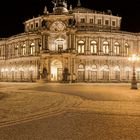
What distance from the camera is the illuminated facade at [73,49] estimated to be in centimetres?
6794

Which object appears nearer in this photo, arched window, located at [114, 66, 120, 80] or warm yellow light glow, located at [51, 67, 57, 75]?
warm yellow light glow, located at [51, 67, 57, 75]

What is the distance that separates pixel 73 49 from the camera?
224ft

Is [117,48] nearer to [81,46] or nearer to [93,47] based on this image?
[93,47]

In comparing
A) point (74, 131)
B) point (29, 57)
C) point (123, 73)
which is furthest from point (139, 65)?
point (74, 131)

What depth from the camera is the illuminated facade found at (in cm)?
6794

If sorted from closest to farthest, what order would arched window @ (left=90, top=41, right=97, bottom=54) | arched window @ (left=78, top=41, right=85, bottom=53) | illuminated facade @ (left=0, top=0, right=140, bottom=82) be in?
illuminated facade @ (left=0, top=0, right=140, bottom=82)
arched window @ (left=78, top=41, right=85, bottom=53)
arched window @ (left=90, top=41, right=97, bottom=54)

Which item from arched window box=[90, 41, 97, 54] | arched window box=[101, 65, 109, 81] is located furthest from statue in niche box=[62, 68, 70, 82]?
arched window box=[101, 65, 109, 81]

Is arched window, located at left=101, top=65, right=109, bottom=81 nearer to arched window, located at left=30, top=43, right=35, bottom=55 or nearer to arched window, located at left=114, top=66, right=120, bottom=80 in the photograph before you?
arched window, located at left=114, top=66, right=120, bottom=80

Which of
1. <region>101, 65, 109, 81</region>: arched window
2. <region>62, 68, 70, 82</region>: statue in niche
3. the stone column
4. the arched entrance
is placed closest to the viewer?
<region>62, 68, 70, 82</region>: statue in niche

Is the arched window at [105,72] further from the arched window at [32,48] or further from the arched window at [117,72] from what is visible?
the arched window at [32,48]

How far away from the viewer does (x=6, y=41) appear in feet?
281

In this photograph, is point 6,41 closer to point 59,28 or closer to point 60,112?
point 59,28

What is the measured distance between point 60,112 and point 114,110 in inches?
143

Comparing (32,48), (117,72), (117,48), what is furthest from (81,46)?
(32,48)
